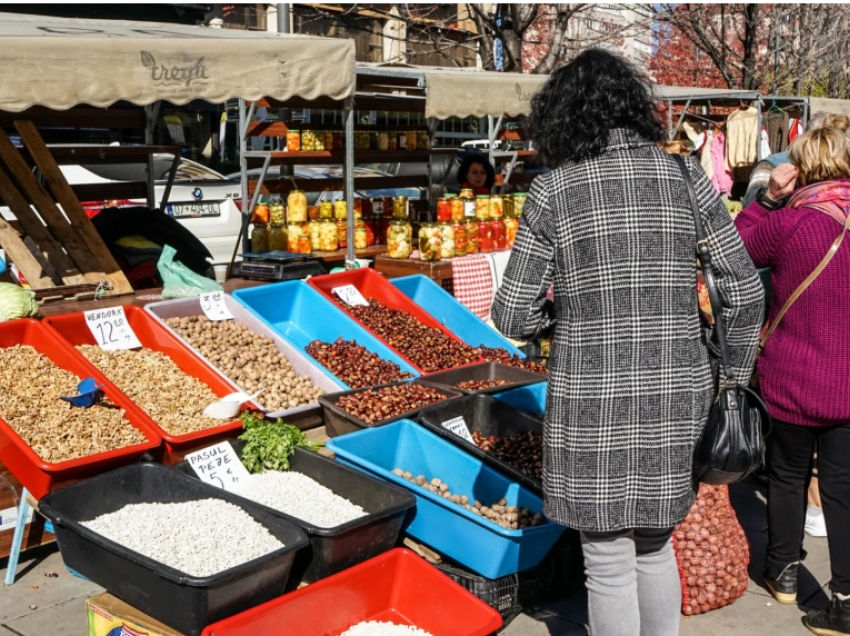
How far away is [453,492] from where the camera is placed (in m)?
3.97

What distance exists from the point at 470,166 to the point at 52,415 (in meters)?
5.40

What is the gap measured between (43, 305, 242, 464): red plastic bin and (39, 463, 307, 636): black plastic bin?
37cm

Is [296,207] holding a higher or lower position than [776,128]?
lower

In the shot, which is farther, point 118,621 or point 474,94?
point 474,94

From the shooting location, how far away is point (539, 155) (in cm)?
262

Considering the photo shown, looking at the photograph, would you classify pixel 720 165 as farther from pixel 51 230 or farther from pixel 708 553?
pixel 708 553

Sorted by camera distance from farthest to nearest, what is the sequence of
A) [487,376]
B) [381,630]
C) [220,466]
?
[487,376]
[220,466]
[381,630]

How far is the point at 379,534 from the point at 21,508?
4.90 feet

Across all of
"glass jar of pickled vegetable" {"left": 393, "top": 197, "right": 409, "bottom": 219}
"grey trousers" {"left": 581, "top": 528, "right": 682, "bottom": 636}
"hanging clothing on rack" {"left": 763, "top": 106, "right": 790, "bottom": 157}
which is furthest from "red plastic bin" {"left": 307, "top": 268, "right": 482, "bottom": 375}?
"hanging clothing on rack" {"left": 763, "top": 106, "right": 790, "bottom": 157}

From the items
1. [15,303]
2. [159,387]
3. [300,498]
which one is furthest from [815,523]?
[15,303]

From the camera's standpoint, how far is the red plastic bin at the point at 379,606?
9.33 ft

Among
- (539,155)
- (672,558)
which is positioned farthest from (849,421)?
(539,155)

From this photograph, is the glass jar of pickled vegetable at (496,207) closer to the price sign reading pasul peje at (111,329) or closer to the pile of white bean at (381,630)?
the price sign reading pasul peje at (111,329)

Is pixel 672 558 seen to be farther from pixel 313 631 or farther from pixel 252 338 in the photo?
pixel 252 338
